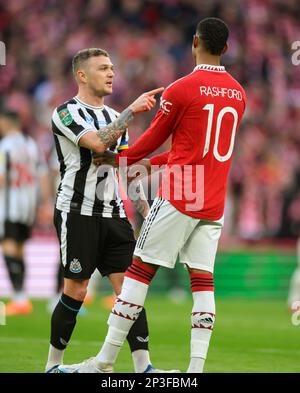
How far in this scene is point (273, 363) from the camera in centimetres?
759

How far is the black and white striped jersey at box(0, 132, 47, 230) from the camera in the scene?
12492 mm

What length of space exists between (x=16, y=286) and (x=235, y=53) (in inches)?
351

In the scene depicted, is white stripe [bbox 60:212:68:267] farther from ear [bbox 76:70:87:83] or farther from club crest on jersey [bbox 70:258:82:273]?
ear [bbox 76:70:87:83]

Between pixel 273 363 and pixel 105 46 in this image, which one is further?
pixel 105 46

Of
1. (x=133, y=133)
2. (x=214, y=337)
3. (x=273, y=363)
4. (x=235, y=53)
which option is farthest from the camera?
(x=235, y=53)

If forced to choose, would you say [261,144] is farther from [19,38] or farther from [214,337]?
[214,337]

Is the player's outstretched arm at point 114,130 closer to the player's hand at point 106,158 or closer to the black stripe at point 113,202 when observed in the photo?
the player's hand at point 106,158

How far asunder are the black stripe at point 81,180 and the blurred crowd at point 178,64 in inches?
414

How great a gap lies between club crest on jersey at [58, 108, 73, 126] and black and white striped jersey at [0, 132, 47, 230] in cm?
597

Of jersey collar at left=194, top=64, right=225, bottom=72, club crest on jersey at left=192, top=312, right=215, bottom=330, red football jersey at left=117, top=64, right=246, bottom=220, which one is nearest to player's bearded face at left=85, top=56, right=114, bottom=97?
red football jersey at left=117, top=64, right=246, bottom=220

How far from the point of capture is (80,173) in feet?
21.5

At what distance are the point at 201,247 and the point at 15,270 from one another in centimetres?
661
